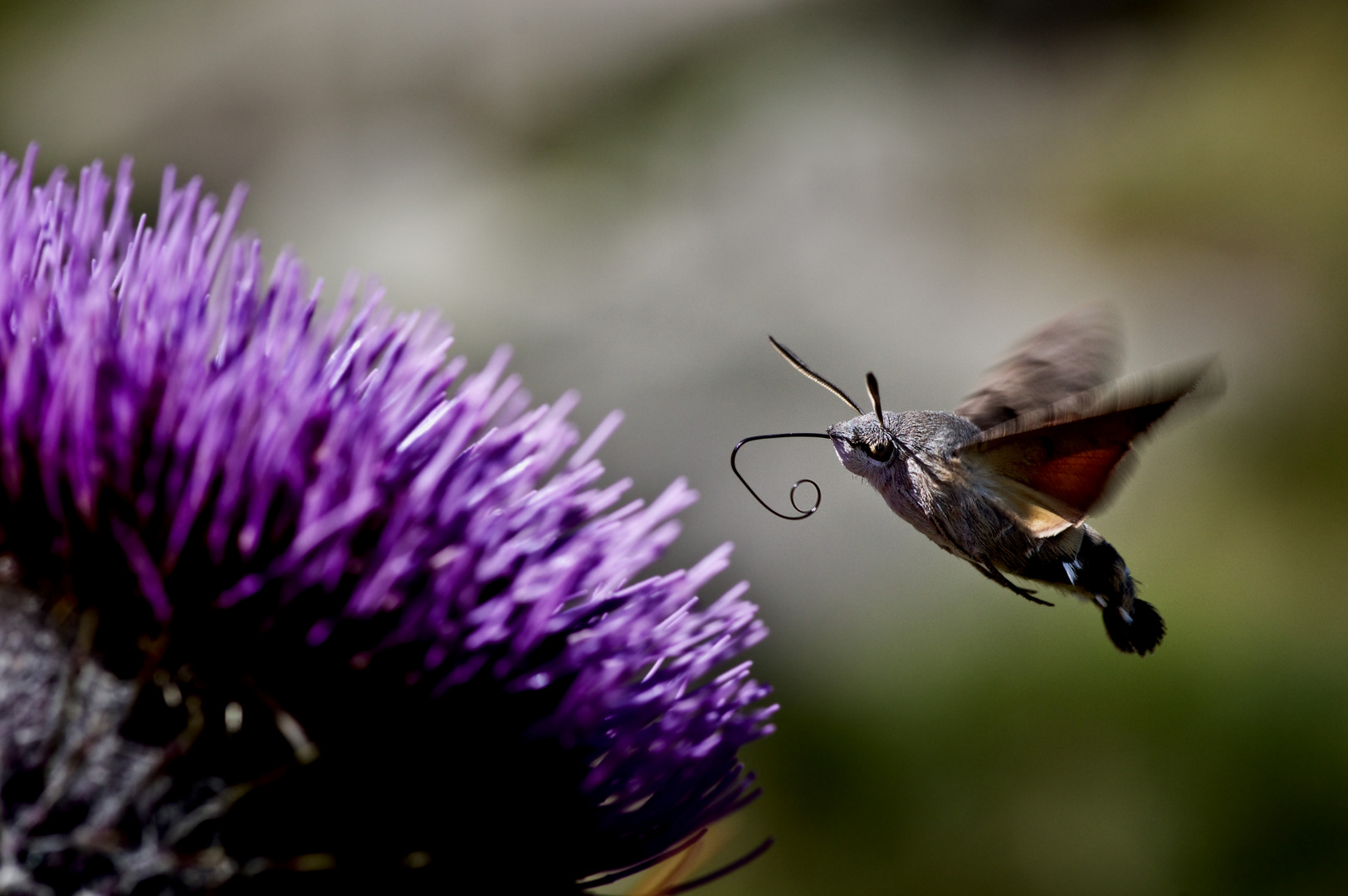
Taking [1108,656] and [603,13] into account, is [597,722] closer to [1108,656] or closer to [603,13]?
[1108,656]

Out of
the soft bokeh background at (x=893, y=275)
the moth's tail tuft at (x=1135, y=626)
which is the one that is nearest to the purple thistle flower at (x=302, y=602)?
the moth's tail tuft at (x=1135, y=626)

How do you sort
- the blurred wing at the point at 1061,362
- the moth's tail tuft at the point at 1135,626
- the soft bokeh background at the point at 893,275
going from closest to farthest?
the moth's tail tuft at the point at 1135,626 → the blurred wing at the point at 1061,362 → the soft bokeh background at the point at 893,275

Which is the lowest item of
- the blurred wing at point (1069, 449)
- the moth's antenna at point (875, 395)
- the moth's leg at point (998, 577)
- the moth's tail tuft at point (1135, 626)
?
the moth's tail tuft at point (1135, 626)

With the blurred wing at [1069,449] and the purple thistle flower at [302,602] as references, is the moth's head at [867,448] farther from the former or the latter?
the purple thistle flower at [302,602]

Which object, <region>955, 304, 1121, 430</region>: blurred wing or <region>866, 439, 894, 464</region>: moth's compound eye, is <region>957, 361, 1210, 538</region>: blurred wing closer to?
<region>866, 439, 894, 464</region>: moth's compound eye

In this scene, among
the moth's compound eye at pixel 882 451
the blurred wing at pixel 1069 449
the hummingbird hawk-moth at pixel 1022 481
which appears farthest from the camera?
the moth's compound eye at pixel 882 451


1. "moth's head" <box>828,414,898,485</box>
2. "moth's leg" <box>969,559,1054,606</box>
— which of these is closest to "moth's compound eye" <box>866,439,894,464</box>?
"moth's head" <box>828,414,898,485</box>

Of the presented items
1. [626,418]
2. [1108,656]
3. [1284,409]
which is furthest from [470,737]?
[1284,409]
